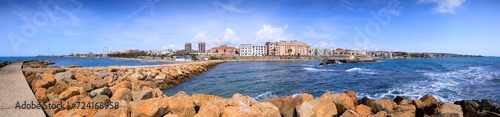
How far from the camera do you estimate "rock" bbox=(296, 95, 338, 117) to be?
19.8ft

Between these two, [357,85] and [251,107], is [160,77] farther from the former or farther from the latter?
[251,107]

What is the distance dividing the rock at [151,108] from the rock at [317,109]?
272 cm

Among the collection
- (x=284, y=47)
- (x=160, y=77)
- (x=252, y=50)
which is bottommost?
(x=160, y=77)

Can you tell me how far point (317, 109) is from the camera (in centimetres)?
611

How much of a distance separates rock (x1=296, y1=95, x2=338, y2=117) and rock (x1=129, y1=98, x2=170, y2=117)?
8.93ft

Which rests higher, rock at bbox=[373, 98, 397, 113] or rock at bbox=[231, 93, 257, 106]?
rock at bbox=[231, 93, 257, 106]

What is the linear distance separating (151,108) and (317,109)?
10.8 ft

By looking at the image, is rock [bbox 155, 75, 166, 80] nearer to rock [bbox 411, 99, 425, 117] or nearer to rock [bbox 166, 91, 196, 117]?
rock [bbox 166, 91, 196, 117]

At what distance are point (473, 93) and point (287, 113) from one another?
41.9 ft

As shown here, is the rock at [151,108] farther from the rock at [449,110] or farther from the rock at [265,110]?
the rock at [449,110]

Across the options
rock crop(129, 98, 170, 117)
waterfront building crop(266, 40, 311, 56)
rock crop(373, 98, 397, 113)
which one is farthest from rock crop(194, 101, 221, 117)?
waterfront building crop(266, 40, 311, 56)

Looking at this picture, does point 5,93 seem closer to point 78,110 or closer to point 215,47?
point 78,110

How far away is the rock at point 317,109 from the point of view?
6023 mm

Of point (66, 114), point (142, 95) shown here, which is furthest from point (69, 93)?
point (66, 114)
